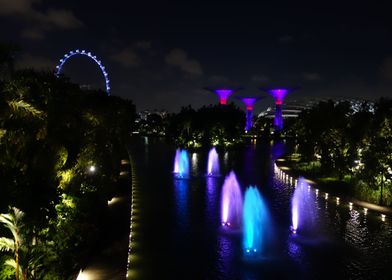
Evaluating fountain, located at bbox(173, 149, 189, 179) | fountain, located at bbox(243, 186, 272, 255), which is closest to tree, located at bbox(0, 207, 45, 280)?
fountain, located at bbox(243, 186, 272, 255)

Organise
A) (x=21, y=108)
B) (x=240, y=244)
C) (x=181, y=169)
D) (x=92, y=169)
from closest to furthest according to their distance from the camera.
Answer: (x=21, y=108)
(x=240, y=244)
(x=92, y=169)
(x=181, y=169)

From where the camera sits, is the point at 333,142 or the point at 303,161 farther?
the point at 303,161

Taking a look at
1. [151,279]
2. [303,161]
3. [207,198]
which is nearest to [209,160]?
[303,161]

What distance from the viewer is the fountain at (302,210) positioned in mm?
17781

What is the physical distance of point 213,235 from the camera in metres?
16.1

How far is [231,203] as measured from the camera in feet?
72.9

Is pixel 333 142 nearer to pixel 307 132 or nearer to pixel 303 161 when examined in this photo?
pixel 307 132

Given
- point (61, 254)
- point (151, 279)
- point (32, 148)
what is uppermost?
point (32, 148)

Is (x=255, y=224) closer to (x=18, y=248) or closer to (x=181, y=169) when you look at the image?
(x=18, y=248)

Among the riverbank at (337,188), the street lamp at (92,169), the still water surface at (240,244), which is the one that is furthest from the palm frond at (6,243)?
the riverbank at (337,188)

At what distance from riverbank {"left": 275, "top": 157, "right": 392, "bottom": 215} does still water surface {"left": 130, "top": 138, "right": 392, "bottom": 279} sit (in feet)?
1.90

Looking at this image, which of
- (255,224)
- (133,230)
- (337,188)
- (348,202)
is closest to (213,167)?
(337,188)

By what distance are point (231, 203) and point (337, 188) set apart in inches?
299

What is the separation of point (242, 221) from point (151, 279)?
7.34 m
